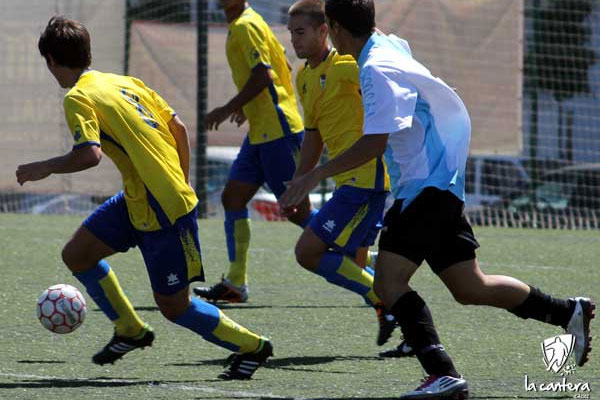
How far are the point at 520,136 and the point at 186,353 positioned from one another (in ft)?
37.6

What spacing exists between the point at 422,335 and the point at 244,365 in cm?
92

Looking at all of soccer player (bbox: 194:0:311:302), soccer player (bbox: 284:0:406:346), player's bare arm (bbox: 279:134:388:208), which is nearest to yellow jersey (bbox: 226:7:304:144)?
soccer player (bbox: 194:0:311:302)

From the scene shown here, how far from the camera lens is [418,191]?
16.0 ft

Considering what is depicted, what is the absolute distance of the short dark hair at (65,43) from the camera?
523 cm

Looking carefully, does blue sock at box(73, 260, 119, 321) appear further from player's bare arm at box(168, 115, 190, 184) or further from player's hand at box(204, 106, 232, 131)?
player's hand at box(204, 106, 232, 131)

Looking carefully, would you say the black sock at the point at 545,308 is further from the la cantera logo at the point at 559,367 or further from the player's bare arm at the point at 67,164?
the player's bare arm at the point at 67,164

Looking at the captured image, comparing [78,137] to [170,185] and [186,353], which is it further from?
[186,353]

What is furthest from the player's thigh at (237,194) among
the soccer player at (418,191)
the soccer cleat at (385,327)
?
the soccer player at (418,191)

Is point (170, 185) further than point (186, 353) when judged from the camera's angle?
No

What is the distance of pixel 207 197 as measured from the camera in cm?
1711

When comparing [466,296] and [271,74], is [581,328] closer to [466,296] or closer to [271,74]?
[466,296]

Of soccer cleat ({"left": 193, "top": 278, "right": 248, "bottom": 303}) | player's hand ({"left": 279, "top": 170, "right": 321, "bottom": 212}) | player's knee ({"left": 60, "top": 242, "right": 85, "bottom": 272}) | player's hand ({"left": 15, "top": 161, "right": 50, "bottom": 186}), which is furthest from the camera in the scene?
soccer cleat ({"left": 193, "top": 278, "right": 248, "bottom": 303})

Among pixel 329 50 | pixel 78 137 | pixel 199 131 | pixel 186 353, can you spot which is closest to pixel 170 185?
pixel 78 137

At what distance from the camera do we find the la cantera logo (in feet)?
16.7
